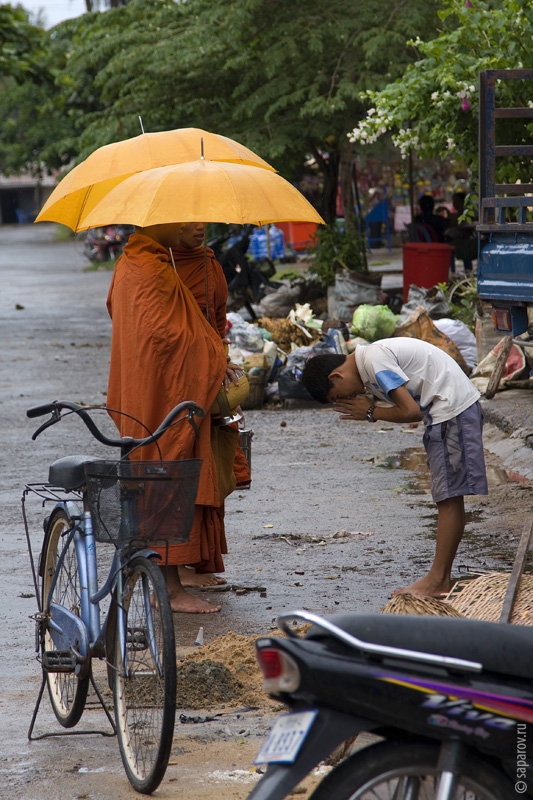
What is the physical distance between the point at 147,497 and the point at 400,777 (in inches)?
56.0

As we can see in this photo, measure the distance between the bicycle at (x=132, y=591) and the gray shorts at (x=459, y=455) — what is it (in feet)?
5.51

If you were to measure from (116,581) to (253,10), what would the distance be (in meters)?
12.6

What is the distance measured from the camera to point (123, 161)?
5.20 meters

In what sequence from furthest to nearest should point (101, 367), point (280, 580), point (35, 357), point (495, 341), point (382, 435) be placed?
point (35, 357)
point (101, 367)
point (495, 341)
point (382, 435)
point (280, 580)

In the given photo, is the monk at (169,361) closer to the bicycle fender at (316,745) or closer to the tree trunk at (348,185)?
the bicycle fender at (316,745)

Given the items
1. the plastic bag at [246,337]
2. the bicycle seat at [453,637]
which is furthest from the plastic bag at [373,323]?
the bicycle seat at [453,637]

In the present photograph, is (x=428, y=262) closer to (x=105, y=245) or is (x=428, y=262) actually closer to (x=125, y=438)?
(x=125, y=438)

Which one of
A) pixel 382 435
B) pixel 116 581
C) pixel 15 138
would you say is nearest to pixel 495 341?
pixel 382 435

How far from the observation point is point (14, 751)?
3.62m

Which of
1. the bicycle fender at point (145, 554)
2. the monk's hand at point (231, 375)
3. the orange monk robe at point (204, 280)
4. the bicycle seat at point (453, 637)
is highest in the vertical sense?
the orange monk robe at point (204, 280)

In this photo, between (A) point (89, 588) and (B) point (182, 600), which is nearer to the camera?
(A) point (89, 588)

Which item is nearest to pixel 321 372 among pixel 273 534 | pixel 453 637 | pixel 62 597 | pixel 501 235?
pixel 62 597

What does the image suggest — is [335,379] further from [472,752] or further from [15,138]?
[15,138]

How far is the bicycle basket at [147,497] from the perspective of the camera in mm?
3342
